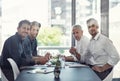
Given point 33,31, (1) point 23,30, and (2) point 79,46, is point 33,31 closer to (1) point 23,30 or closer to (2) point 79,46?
(1) point 23,30

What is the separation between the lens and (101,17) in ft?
18.6

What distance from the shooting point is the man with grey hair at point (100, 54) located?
364 cm

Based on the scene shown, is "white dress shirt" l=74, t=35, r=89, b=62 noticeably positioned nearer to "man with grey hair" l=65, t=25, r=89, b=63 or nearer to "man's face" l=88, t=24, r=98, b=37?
"man with grey hair" l=65, t=25, r=89, b=63

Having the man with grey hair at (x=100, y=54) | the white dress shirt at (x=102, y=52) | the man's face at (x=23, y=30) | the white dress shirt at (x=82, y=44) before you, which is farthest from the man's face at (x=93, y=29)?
the man's face at (x=23, y=30)

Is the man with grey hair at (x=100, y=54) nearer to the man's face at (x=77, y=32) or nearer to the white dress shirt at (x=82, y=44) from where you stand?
the white dress shirt at (x=82, y=44)

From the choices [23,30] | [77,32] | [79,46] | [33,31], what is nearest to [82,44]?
[79,46]

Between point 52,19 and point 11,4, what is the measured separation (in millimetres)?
966

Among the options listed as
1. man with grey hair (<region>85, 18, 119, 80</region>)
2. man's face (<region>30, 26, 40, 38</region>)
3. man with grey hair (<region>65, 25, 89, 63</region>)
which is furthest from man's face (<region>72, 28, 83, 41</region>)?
man's face (<region>30, 26, 40, 38</region>)

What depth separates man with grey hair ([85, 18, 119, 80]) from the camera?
3641 mm

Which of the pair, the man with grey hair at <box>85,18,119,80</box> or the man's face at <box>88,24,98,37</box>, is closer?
the man with grey hair at <box>85,18,119,80</box>

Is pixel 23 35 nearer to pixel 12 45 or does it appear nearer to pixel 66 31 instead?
pixel 12 45

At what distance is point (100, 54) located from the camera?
3.81 m

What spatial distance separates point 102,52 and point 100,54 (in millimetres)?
42

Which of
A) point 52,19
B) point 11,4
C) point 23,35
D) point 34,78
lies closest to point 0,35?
point 11,4
